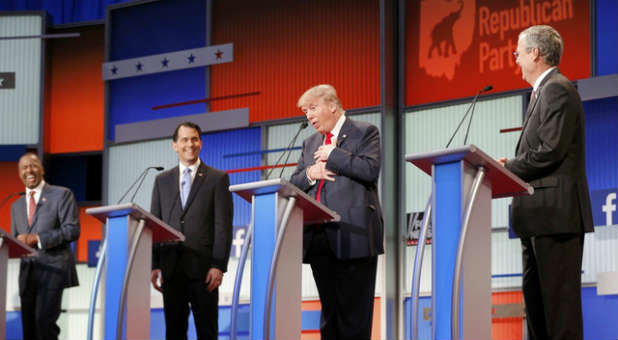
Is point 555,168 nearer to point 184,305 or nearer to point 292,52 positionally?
point 184,305

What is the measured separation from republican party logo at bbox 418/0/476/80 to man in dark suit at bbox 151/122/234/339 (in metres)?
2.44

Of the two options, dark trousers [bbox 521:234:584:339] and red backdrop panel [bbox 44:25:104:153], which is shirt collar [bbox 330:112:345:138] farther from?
red backdrop panel [bbox 44:25:104:153]

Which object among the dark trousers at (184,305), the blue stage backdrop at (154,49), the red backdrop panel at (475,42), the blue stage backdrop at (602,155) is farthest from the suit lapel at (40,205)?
the blue stage backdrop at (602,155)

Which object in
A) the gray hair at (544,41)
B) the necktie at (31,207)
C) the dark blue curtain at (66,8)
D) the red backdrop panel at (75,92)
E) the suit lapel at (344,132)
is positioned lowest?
the necktie at (31,207)

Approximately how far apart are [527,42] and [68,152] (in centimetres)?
562

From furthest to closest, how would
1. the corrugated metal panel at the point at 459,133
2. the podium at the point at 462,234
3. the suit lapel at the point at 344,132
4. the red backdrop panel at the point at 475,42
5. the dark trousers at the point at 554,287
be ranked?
the corrugated metal panel at the point at 459,133 < the red backdrop panel at the point at 475,42 < the suit lapel at the point at 344,132 < the dark trousers at the point at 554,287 < the podium at the point at 462,234

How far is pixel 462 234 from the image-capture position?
2.63 metres

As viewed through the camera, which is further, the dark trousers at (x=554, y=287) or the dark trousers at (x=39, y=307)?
the dark trousers at (x=39, y=307)

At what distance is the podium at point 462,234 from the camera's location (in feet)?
8.69

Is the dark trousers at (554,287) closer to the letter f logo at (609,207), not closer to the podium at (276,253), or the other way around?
the podium at (276,253)

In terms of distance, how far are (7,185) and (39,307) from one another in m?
3.39

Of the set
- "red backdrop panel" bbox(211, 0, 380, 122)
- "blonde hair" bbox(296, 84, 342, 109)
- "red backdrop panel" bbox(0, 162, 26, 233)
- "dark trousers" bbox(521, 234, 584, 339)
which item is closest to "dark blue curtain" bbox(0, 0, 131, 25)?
"red backdrop panel" bbox(211, 0, 380, 122)

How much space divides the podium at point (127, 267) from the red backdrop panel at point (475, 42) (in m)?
3.13

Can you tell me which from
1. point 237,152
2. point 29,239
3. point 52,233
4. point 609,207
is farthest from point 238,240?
point 609,207
